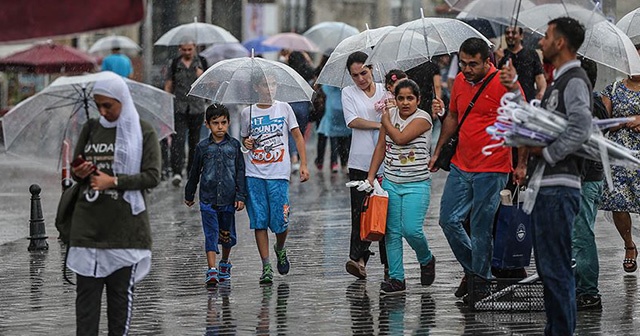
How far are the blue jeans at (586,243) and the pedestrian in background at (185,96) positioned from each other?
11.2 meters

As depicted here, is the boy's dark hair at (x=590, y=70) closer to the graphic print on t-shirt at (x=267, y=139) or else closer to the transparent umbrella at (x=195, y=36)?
the graphic print on t-shirt at (x=267, y=139)

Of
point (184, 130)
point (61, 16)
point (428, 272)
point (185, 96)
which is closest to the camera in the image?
point (61, 16)

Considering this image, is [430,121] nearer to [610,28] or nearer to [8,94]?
[610,28]

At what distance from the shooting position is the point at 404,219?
11.4m

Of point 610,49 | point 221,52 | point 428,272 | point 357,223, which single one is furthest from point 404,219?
point 221,52

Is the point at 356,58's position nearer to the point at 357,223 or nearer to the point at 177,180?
the point at 357,223

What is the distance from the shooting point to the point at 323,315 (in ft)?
34.6

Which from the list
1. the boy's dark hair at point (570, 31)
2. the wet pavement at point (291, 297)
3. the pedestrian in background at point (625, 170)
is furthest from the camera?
the pedestrian in background at point (625, 170)

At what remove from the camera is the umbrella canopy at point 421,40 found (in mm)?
12094

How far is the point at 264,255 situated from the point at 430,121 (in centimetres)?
188

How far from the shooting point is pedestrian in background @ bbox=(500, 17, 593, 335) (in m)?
8.75

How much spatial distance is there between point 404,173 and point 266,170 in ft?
4.52

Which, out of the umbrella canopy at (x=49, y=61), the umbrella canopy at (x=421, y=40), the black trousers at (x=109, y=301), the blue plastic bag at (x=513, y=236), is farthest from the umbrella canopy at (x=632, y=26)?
the umbrella canopy at (x=49, y=61)

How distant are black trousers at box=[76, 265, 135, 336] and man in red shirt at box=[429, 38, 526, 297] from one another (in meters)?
3.05
